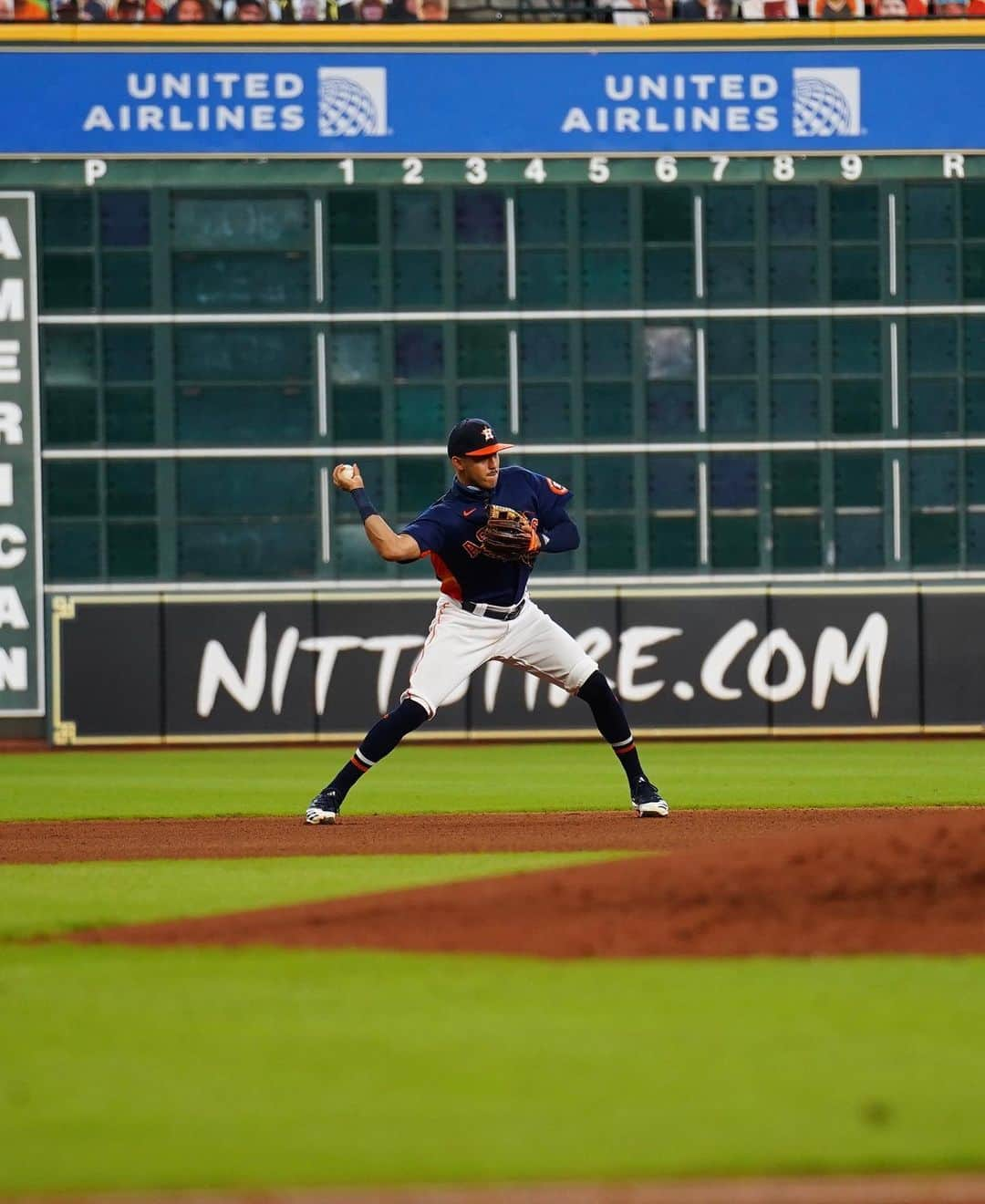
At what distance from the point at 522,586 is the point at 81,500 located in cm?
691

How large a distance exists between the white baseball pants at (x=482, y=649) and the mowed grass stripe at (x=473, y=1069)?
140 inches

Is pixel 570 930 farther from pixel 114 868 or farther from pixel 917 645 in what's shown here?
pixel 917 645

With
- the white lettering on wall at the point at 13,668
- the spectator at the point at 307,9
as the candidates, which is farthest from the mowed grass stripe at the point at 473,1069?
the spectator at the point at 307,9

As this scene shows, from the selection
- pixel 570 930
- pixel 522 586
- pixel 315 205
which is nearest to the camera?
pixel 570 930

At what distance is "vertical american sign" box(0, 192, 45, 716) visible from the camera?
14953mm

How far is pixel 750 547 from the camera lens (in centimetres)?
1517

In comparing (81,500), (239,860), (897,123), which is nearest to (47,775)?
(81,500)

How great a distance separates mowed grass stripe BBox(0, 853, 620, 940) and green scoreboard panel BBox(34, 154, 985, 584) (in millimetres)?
7547

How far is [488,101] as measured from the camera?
15.2 meters

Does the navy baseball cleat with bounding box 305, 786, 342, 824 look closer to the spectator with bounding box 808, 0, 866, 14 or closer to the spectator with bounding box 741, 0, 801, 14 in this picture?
the spectator with bounding box 741, 0, 801, 14

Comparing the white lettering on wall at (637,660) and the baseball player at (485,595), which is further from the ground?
Result: the baseball player at (485,595)

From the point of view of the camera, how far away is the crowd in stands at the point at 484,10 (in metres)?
15.5

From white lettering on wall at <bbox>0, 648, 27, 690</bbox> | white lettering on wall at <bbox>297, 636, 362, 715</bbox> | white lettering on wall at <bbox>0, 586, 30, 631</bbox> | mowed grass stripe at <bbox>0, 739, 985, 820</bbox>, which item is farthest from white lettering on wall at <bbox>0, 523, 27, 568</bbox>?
white lettering on wall at <bbox>297, 636, 362, 715</bbox>

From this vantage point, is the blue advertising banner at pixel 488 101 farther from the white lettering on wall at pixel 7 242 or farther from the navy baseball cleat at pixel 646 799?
the navy baseball cleat at pixel 646 799
